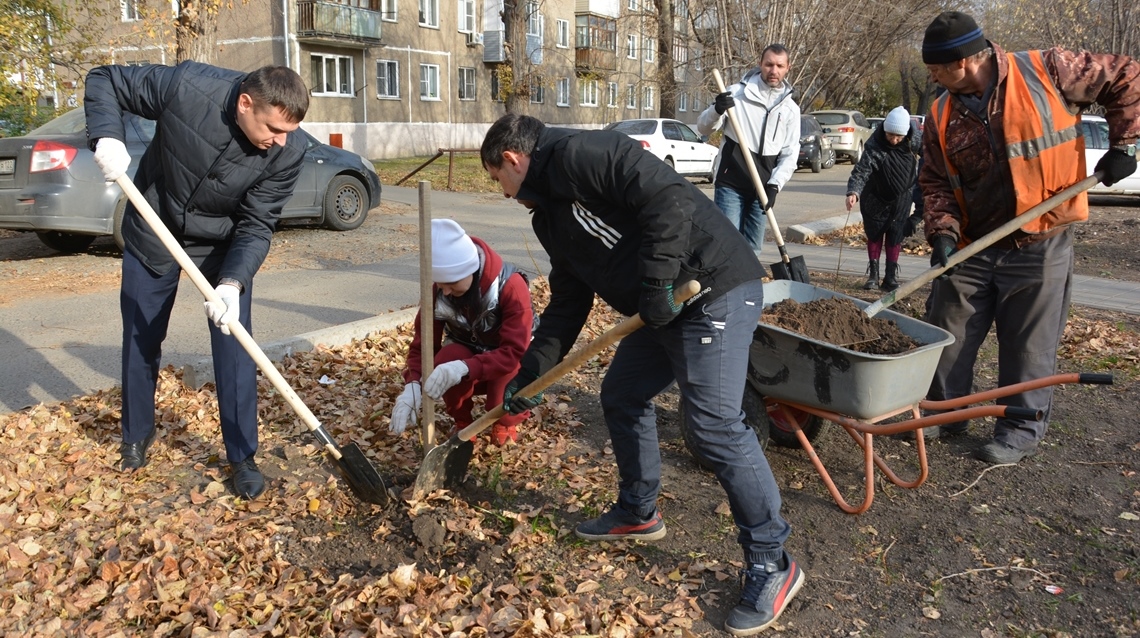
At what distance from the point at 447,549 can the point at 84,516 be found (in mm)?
1565

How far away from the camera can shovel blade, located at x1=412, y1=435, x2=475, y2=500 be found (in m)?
3.71

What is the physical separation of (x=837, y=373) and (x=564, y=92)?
38037mm

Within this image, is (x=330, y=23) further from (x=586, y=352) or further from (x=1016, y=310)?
(x=586, y=352)

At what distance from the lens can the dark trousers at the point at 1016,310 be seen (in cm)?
428

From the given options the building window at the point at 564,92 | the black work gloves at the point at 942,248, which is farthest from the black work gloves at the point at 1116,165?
the building window at the point at 564,92

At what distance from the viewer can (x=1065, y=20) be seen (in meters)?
25.8

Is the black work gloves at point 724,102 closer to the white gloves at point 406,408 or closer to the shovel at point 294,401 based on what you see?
the white gloves at point 406,408

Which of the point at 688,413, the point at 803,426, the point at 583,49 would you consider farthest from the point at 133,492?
the point at 583,49

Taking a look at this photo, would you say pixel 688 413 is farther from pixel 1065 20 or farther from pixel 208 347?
pixel 1065 20

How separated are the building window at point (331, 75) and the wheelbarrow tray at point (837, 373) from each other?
28.0 metres

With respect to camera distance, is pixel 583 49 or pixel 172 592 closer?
pixel 172 592

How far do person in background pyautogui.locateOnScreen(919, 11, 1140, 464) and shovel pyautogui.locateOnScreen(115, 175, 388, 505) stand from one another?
9.35ft

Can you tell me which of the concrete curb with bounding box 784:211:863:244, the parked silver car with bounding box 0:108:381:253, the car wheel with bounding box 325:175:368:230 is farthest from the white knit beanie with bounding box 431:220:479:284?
the concrete curb with bounding box 784:211:863:244

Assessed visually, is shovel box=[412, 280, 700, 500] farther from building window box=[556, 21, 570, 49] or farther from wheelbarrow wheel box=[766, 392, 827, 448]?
building window box=[556, 21, 570, 49]
